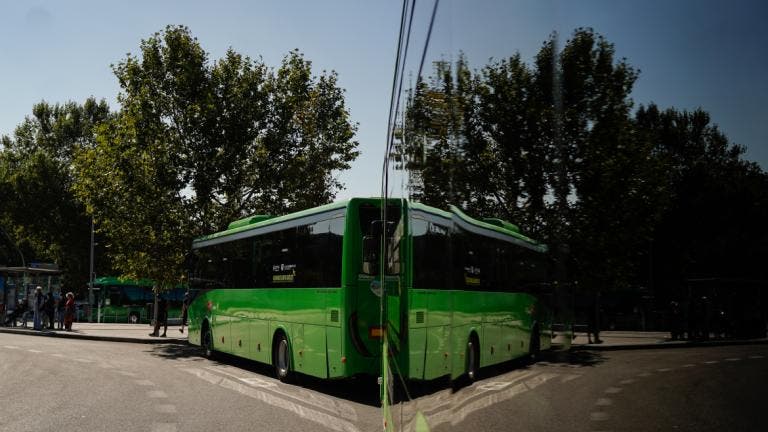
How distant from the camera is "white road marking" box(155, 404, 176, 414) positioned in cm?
988

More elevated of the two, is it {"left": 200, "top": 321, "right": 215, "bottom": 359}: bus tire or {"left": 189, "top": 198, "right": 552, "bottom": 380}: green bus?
{"left": 189, "top": 198, "right": 552, "bottom": 380}: green bus

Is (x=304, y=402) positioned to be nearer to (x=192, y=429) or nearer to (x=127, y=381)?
(x=192, y=429)

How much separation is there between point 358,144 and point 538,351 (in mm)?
34293

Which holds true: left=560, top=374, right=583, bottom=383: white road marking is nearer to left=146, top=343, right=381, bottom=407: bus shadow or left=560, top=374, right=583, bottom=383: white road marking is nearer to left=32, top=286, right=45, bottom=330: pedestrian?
left=146, top=343, right=381, bottom=407: bus shadow

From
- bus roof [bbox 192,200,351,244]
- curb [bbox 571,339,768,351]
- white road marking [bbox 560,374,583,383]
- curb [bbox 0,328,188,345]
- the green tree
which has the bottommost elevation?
curb [bbox 0,328,188,345]

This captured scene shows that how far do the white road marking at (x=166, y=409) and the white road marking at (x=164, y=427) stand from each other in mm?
1083

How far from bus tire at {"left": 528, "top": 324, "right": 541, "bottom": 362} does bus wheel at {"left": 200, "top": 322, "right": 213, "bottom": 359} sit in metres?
19.3

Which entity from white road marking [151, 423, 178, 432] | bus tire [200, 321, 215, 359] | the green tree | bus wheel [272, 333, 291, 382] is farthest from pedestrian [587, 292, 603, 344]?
bus tire [200, 321, 215, 359]

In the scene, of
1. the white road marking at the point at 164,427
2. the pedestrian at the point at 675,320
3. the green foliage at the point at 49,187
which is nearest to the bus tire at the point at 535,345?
the pedestrian at the point at 675,320

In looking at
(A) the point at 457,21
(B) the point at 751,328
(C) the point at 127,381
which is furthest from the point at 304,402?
(B) the point at 751,328

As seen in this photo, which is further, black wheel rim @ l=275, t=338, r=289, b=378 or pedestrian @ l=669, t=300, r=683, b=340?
black wheel rim @ l=275, t=338, r=289, b=378

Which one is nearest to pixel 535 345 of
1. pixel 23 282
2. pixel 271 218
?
pixel 271 218

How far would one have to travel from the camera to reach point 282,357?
14.4 meters

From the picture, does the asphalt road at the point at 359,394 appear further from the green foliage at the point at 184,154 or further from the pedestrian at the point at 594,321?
the green foliage at the point at 184,154
